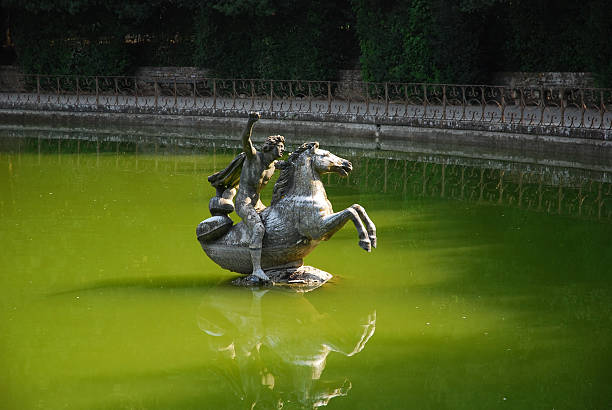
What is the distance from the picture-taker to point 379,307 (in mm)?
7816

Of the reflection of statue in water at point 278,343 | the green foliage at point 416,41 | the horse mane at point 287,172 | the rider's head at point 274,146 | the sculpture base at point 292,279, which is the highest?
the green foliage at point 416,41

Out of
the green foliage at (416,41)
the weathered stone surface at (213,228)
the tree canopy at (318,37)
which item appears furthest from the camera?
the green foliage at (416,41)

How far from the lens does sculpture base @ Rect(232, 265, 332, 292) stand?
830 cm

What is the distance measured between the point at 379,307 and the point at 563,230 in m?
3.73

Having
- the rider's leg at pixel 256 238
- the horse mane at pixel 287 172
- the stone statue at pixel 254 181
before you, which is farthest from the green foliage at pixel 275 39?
the rider's leg at pixel 256 238

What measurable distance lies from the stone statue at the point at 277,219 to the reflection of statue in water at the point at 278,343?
34 cm

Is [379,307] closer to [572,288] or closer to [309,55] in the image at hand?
[572,288]

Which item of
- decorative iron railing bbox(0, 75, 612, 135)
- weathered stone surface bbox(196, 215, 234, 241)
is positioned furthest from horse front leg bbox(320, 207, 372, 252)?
decorative iron railing bbox(0, 75, 612, 135)

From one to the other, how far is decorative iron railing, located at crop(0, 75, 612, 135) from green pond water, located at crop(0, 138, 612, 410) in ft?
19.7

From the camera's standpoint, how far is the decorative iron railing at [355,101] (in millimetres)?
18297

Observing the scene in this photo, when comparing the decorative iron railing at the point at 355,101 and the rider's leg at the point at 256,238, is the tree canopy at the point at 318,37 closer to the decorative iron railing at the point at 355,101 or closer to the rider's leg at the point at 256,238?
the decorative iron railing at the point at 355,101

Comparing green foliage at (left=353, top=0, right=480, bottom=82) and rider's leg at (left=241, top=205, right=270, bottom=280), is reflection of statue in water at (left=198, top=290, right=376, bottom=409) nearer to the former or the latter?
rider's leg at (left=241, top=205, right=270, bottom=280)

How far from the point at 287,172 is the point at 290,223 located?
0.47 metres

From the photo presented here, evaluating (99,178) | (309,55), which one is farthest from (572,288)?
(309,55)
